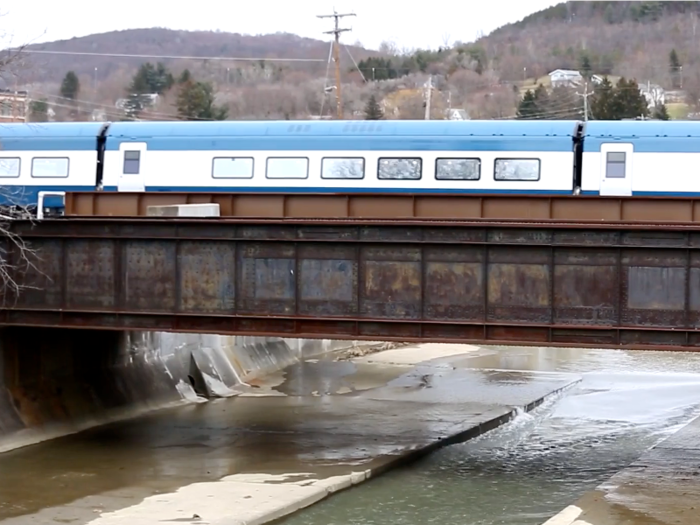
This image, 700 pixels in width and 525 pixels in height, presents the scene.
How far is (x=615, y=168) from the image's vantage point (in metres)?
24.2

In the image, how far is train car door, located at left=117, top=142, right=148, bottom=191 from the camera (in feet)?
90.4

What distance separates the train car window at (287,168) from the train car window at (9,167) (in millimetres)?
7927

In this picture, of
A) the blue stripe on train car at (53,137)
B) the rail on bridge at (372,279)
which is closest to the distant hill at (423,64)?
the blue stripe on train car at (53,137)

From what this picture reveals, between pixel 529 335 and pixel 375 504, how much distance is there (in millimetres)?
4375

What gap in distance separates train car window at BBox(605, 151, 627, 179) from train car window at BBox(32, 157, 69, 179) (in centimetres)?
1507

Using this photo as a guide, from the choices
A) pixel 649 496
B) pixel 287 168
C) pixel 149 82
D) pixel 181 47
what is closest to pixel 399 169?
pixel 287 168

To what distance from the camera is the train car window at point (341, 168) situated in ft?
85.2

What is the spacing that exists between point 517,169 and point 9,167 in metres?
14.9

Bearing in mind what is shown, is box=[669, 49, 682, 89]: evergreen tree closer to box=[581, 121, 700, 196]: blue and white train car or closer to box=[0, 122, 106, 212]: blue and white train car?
box=[581, 121, 700, 196]: blue and white train car

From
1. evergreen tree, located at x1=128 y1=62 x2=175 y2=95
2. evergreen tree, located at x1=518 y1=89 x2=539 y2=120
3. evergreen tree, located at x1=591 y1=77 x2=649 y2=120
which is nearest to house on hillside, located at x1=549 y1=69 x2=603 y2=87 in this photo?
evergreen tree, located at x1=518 y1=89 x2=539 y2=120

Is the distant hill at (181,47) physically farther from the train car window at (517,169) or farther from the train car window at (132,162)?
the train car window at (517,169)

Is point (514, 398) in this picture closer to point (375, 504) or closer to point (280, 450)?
point (280, 450)

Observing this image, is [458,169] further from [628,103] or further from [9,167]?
[628,103]

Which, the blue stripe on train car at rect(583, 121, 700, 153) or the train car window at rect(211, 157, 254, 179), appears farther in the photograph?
the train car window at rect(211, 157, 254, 179)
